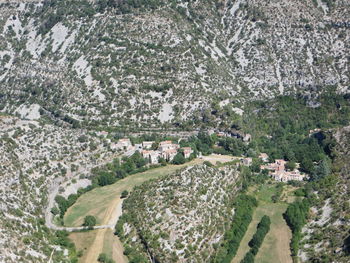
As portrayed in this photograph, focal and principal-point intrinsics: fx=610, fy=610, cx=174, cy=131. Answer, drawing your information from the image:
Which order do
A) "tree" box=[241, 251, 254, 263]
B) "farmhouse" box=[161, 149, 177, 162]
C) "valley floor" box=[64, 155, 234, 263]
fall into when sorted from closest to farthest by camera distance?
"tree" box=[241, 251, 254, 263], "valley floor" box=[64, 155, 234, 263], "farmhouse" box=[161, 149, 177, 162]

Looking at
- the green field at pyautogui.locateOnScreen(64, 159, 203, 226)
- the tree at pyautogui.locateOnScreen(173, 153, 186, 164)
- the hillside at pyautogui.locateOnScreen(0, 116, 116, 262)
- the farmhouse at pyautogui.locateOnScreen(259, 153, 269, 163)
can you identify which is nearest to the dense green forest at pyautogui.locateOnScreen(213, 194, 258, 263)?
the green field at pyautogui.locateOnScreen(64, 159, 203, 226)

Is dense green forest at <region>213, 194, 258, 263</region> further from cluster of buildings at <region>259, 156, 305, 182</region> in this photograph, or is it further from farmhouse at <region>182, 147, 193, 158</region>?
farmhouse at <region>182, 147, 193, 158</region>

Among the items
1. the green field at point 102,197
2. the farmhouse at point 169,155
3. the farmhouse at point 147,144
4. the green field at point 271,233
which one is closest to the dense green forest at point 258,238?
the green field at point 271,233

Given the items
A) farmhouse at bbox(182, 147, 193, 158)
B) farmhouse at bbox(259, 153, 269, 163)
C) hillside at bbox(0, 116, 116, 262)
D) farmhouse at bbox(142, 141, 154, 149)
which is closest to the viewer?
hillside at bbox(0, 116, 116, 262)

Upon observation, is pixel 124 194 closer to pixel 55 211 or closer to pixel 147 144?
pixel 55 211

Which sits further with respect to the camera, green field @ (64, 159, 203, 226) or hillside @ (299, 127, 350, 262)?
green field @ (64, 159, 203, 226)

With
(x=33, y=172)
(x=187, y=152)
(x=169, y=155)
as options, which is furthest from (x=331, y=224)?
(x=33, y=172)

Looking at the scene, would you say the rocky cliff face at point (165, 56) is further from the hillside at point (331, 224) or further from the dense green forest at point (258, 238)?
the dense green forest at point (258, 238)

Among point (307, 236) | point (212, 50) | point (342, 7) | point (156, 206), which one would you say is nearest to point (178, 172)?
point (156, 206)
